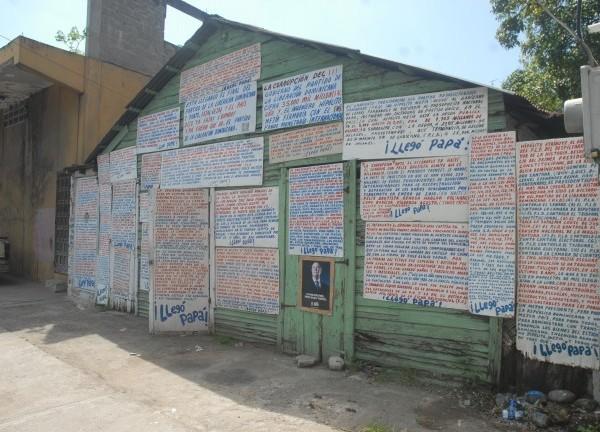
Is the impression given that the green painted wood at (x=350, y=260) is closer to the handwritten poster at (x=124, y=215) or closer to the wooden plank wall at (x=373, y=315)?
the wooden plank wall at (x=373, y=315)

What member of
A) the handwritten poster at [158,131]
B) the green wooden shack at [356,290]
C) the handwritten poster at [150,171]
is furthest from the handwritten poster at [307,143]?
the handwritten poster at [150,171]

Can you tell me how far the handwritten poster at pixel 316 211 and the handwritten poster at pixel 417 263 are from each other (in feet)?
1.53

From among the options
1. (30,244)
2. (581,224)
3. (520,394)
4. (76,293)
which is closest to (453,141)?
(581,224)

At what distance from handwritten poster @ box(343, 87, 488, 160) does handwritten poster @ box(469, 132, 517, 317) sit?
9.8 inches

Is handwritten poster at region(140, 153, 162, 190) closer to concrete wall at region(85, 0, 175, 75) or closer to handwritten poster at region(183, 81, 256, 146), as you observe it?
handwritten poster at region(183, 81, 256, 146)

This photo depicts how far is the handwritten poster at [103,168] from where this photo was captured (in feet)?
30.9

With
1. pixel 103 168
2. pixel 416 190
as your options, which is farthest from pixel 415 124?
pixel 103 168

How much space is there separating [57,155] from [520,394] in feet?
37.5

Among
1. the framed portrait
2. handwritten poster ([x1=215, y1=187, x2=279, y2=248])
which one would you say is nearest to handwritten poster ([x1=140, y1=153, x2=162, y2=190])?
handwritten poster ([x1=215, y1=187, x2=279, y2=248])

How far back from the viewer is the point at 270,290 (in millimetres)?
6301

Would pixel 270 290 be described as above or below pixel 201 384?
above

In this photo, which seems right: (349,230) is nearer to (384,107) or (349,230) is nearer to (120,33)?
(384,107)

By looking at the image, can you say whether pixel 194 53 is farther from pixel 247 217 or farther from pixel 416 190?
pixel 416 190

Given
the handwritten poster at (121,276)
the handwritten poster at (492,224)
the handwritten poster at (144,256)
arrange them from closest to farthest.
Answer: the handwritten poster at (492,224)
the handwritten poster at (144,256)
the handwritten poster at (121,276)
